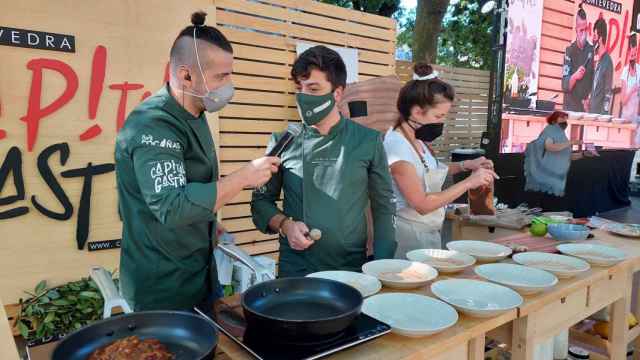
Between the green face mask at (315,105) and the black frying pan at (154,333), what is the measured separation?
→ 1055 mm

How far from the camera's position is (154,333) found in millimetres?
1048

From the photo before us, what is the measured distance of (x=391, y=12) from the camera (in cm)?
1252

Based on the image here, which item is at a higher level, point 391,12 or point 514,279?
point 391,12

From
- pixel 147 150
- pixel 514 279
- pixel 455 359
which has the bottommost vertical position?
pixel 455 359

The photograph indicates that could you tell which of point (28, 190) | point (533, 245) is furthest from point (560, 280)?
point (28, 190)

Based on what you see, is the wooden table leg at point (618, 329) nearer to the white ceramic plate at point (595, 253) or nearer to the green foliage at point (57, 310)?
the white ceramic plate at point (595, 253)

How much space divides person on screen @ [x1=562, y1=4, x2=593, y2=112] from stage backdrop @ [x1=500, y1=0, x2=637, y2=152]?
0.11m

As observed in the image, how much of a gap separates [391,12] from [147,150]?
A: 40.2 feet

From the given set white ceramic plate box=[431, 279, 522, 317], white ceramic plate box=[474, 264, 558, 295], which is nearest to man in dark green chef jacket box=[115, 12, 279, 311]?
white ceramic plate box=[431, 279, 522, 317]

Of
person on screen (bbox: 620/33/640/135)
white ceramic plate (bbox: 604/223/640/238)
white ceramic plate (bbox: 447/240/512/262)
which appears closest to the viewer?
white ceramic plate (bbox: 447/240/512/262)

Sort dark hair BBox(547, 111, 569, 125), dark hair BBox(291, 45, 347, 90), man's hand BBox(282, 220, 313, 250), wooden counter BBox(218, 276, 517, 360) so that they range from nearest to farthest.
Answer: wooden counter BBox(218, 276, 517, 360), man's hand BBox(282, 220, 313, 250), dark hair BBox(291, 45, 347, 90), dark hair BBox(547, 111, 569, 125)

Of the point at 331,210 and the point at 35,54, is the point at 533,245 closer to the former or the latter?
the point at 331,210

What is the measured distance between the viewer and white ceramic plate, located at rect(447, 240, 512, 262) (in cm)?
197

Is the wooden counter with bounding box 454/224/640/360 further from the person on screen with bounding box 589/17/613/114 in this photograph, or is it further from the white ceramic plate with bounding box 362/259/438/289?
the person on screen with bounding box 589/17/613/114
